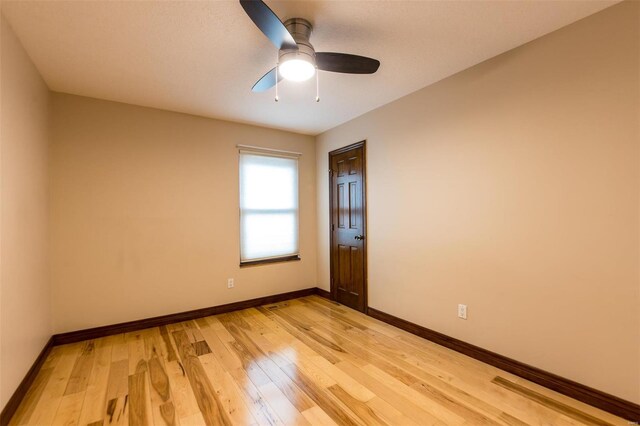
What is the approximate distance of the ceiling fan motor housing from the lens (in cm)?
178

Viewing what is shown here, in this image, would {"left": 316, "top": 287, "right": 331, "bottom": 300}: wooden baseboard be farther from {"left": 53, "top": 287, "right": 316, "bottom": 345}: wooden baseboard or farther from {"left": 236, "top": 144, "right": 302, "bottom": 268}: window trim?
{"left": 236, "top": 144, "right": 302, "bottom": 268}: window trim

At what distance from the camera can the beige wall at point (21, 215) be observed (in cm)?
179

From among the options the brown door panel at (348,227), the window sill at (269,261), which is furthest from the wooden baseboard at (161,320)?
the brown door panel at (348,227)

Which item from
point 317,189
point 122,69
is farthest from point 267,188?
point 122,69

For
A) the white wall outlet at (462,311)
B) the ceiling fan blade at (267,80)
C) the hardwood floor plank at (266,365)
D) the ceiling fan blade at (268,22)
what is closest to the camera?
the ceiling fan blade at (268,22)

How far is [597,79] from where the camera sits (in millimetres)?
1852

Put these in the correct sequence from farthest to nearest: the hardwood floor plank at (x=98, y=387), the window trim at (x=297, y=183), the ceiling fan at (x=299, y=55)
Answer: the window trim at (x=297, y=183)
the hardwood floor plank at (x=98, y=387)
the ceiling fan at (x=299, y=55)

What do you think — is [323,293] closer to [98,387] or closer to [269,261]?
[269,261]

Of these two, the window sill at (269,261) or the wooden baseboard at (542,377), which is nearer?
the wooden baseboard at (542,377)

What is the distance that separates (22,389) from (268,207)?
9.08 ft

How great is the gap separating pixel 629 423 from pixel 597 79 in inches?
81.1

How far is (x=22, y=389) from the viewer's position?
2006 millimetres

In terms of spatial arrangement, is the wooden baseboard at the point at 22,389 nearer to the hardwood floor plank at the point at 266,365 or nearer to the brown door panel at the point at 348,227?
the hardwood floor plank at the point at 266,365

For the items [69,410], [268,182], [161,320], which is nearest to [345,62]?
[268,182]
